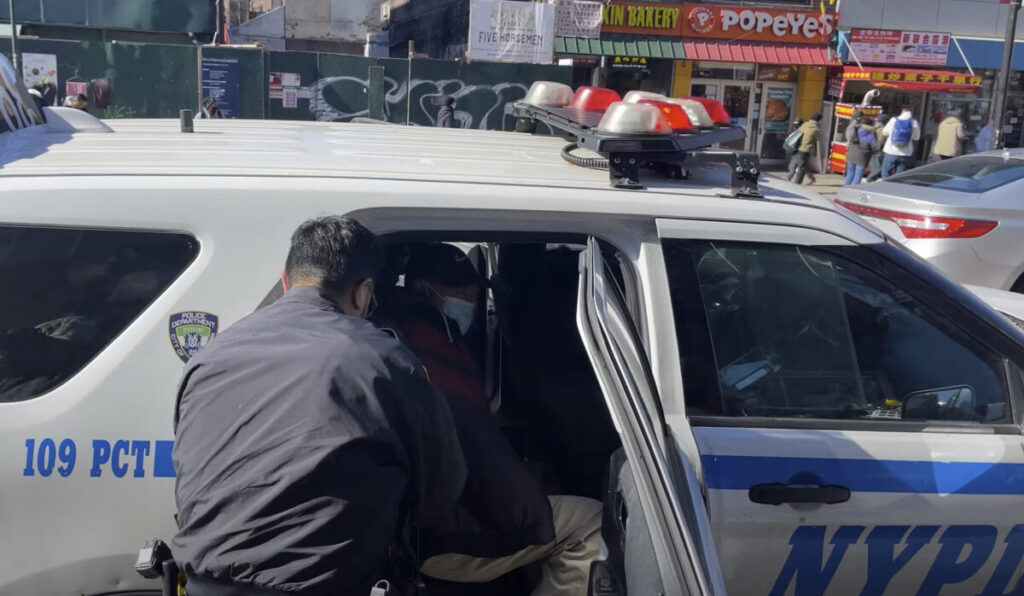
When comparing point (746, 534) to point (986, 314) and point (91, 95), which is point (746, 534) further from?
point (91, 95)

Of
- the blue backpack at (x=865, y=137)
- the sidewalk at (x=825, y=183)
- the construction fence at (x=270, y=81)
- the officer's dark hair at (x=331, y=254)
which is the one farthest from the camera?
the sidewalk at (x=825, y=183)

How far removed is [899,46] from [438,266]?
69.6ft

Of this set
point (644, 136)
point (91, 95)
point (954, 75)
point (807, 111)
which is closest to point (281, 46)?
point (91, 95)

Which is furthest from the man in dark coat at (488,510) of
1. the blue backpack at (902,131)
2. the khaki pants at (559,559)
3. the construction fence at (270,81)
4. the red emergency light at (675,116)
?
the construction fence at (270,81)

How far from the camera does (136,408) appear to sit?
6.96 feet

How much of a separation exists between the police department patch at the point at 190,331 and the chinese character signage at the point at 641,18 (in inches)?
766

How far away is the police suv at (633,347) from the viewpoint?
210 centimetres

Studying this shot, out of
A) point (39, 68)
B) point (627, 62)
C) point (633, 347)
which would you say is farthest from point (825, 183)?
point (633, 347)

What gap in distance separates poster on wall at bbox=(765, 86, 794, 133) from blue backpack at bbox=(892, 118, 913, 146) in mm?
6392

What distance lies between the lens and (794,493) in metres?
2.30

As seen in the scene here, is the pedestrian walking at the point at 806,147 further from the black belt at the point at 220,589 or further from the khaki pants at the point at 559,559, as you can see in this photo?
the black belt at the point at 220,589

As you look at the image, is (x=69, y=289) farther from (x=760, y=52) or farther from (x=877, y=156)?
(x=760, y=52)

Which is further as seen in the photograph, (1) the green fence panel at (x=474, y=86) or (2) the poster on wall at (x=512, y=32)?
(1) the green fence panel at (x=474, y=86)

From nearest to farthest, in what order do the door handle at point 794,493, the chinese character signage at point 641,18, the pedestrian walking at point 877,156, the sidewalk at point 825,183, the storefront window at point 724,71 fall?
the door handle at point 794,493 < the pedestrian walking at point 877,156 < the sidewalk at point 825,183 < the chinese character signage at point 641,18 < the storefront window at point 724,71
